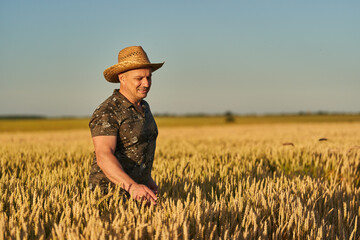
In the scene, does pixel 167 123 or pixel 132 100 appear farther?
pixel 167 123

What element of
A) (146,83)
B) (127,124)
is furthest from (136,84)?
(127,124)

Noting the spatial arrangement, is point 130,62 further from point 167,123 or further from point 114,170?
point 167,123

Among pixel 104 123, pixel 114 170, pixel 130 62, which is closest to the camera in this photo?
pixel 114 170

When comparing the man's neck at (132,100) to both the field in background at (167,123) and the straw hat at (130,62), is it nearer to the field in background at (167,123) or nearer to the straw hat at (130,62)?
the straw hat at (130,62)

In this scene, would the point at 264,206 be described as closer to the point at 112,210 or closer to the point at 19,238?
the point at 112,210

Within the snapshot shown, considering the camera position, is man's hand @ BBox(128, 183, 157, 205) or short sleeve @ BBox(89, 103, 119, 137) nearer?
man's hand @ BBox(128, 183, 157, 205)

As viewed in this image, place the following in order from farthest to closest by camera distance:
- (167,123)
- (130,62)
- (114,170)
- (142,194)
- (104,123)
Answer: (167,123), (130,62), (104,123), (114,170), (142,194)

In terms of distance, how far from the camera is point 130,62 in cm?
319

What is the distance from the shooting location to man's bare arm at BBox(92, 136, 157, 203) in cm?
270

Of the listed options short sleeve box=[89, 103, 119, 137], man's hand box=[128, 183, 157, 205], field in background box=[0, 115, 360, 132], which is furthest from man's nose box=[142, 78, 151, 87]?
field in background box=[0, 115, 360, 132]

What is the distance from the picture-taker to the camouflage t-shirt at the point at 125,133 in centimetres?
309

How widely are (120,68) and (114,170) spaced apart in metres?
0.97

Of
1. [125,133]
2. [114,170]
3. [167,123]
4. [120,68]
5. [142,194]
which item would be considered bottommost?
[167,123]

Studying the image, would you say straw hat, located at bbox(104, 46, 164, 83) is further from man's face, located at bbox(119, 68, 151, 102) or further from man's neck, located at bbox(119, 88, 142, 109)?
man's neck, located at bbox(119, 88, 142, 109)
